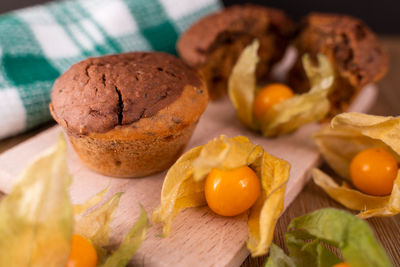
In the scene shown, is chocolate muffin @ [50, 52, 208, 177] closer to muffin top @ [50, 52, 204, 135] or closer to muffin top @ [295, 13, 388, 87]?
muffin top @ [50, 52, 204, 135]

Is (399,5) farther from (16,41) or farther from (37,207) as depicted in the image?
(37,207)

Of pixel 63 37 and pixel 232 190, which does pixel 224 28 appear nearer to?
pixel 63 37

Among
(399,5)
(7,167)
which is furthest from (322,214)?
(399,5)

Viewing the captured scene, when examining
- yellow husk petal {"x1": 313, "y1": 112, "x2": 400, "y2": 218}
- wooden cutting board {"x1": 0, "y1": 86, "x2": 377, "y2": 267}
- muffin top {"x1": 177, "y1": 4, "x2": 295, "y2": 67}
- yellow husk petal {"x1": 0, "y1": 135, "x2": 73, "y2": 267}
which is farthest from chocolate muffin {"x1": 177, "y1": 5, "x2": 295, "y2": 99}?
yellow husk petal {"x1": 0, "y1": 135, "x2": 73, "y2": 267}

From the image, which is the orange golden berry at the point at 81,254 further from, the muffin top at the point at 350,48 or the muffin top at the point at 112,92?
the muffin top at the point at 350,48

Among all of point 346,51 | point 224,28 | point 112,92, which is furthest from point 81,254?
point 346,51
